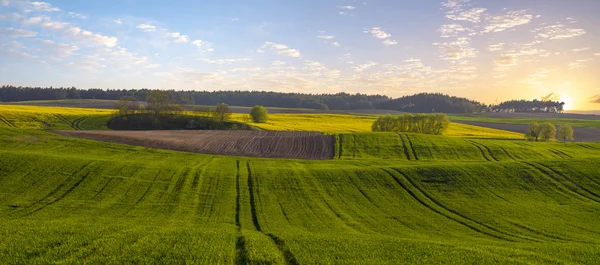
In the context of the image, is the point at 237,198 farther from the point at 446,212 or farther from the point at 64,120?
the point at 64,120

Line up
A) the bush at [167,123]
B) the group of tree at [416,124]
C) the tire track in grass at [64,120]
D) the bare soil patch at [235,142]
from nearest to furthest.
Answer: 1. the bare soil patch at [235,142]
2. the tire track in grass at [64,120]
3. the bush at [167,123]
4. the group of tree at [416,124]

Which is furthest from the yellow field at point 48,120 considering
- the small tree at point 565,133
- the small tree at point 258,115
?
the small tree at point 565,133

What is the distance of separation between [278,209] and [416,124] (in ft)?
255

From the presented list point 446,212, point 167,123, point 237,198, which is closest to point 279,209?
point 237,198

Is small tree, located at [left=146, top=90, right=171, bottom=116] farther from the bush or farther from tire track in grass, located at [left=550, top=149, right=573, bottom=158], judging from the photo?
tire track in grass, located at [left=550, top=149, right=573, bottom=158]

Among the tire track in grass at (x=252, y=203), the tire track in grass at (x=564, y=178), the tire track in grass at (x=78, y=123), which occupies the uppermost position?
the tire track in grass at (x=78, y=123)

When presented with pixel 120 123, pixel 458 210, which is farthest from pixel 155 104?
pixel 458 210

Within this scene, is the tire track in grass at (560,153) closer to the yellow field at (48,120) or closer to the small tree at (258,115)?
the small tree at (258,115)

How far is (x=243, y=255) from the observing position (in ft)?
51.0

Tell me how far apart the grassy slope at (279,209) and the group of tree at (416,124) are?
51.5m

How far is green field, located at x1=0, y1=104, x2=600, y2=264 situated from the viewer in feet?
51.7

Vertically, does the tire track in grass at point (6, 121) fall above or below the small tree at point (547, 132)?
below

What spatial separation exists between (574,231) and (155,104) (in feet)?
318

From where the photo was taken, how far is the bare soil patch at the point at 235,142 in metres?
60.5
